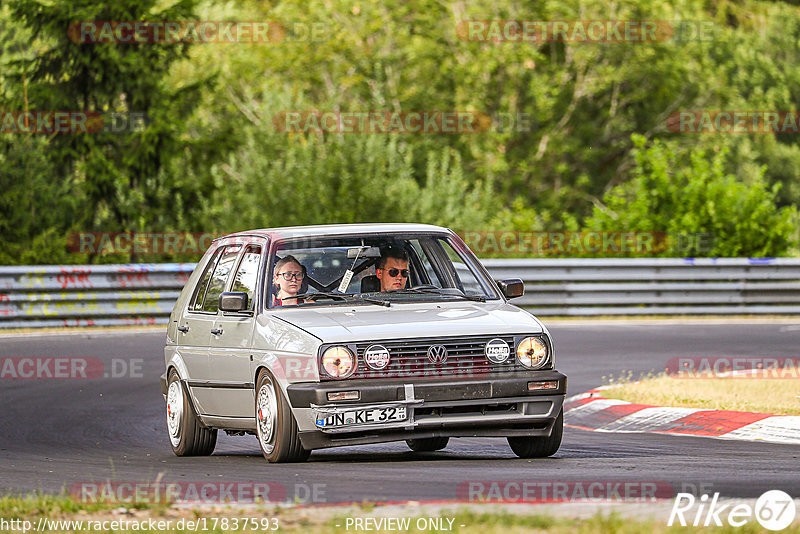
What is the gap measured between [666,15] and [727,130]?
17.7ft

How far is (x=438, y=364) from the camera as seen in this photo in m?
8.95

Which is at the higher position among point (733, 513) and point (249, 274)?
point (249, 274)

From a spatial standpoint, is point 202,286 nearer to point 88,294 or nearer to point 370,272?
point 370,272

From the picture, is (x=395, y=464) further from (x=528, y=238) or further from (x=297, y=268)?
(x=528, y=238)

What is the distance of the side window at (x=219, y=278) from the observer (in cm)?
1062

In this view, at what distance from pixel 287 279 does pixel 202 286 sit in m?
1.28

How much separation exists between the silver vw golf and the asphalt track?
→ 0.26 meters

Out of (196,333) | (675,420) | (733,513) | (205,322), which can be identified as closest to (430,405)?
(205,322)

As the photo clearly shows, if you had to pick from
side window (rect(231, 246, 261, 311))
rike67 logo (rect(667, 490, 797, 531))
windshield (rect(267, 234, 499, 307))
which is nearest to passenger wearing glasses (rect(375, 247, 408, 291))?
windshield (rect(267, 234, 499, 307))

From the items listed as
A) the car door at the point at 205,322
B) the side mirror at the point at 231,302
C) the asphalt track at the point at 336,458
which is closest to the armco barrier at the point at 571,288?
the asphalt track at the point at 336,458

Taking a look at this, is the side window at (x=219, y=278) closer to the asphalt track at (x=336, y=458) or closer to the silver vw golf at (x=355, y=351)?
the silver vw golf at (x=355, y=351)

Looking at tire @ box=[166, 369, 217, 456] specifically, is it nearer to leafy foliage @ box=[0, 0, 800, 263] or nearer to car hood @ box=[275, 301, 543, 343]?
car hood @ box=[275, 301, 543, 343]

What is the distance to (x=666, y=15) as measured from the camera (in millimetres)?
45750

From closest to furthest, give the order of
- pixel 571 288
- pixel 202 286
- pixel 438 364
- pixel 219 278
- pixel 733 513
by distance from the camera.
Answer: pixel 733 513 → pixel 438 364 → pixel 219 278 → pixel 202 286 → pixel 571 288
